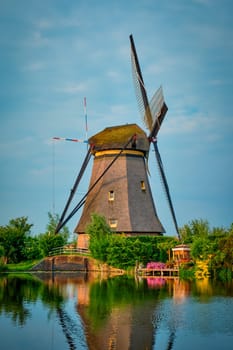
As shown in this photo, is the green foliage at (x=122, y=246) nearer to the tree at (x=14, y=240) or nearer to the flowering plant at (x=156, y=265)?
the flowering plant at (x=156, y=265)

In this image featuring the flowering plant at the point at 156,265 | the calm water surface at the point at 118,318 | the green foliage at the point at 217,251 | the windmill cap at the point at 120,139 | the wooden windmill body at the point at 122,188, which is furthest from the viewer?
the windmill cap at the point at 120,139

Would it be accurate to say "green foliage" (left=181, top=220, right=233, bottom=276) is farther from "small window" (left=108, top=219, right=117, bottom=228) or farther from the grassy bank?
the grassy bank

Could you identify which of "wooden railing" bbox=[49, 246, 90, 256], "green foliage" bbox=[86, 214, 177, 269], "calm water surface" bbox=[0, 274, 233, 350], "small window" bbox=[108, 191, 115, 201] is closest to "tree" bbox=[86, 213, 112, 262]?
"green foliage" bbox=[86, 214, 177, 269]

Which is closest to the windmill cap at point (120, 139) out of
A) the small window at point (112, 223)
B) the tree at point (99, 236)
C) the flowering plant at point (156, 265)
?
the small window at point (112, 223)

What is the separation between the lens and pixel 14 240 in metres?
43.1

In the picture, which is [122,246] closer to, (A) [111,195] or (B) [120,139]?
(A) [111,195]

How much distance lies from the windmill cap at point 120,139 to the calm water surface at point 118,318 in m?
15.3

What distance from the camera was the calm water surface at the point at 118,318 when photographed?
13.7 meters

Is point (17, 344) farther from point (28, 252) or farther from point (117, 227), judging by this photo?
point (28, 252)

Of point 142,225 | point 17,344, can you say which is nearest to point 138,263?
point 142,225

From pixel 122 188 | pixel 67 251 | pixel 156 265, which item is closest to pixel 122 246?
pixel 156 265

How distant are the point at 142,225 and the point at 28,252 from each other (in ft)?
31.0

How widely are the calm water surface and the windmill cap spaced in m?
15.3

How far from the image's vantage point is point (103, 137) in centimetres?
4138
